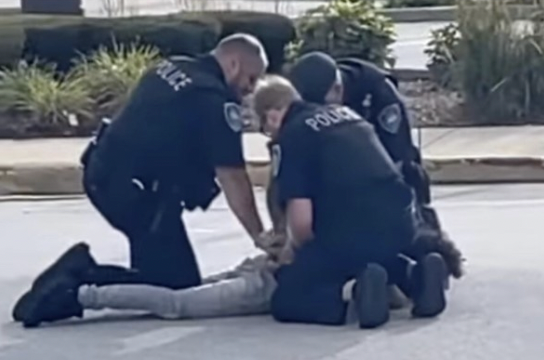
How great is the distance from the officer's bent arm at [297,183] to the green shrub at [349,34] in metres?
9.92

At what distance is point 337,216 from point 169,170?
88 centimetres

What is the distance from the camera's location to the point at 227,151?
897 centimetres

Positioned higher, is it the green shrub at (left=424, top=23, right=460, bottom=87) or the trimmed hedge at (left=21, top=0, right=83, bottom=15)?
the green shrub at (left=424, top=23, right=460, bottom=87)

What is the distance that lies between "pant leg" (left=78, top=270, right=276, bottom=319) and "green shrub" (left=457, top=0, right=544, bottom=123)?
818 cm

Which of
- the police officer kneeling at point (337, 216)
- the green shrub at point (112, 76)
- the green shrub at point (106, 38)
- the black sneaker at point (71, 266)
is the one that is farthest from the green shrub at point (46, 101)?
the police officer kneeling at point (337, 216)

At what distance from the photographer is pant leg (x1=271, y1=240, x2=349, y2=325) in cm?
880

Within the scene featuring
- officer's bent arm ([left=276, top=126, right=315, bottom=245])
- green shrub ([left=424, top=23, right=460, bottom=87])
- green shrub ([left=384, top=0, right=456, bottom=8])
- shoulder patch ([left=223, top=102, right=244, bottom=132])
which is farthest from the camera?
green shrub ([left=384, top=0, right=456, bottom=8])

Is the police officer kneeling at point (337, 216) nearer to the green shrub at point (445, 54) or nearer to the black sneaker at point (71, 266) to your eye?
the black sneaker at point (71, 266)

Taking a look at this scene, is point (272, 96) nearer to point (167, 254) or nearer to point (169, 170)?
point (169, 170)

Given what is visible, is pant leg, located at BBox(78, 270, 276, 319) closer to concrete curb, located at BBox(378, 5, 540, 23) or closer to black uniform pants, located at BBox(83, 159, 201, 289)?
black uniform pants, located at BBox(83, 159, 201, 289)

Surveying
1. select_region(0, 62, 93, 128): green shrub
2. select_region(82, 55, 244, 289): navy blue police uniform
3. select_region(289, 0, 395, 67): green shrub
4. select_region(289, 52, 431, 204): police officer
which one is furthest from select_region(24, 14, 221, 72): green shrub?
select_region(82, 55, 244, 289): navy blue police uniform

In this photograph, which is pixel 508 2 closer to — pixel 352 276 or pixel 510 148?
pixel 510 148

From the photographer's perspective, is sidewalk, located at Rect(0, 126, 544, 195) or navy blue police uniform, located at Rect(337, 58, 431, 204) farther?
sidewalk, located at Rect(0, 126, 544, 195)

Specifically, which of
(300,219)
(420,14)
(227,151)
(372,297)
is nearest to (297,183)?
(300,219)
